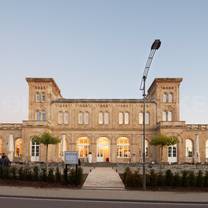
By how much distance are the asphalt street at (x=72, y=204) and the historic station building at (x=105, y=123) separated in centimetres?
4678

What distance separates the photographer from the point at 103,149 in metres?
65.2

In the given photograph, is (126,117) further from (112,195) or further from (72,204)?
(72,204)

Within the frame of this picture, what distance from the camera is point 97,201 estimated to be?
54.5ft

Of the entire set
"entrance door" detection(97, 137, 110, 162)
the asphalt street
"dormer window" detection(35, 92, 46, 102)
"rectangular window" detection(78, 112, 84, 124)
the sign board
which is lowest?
the asphalt street

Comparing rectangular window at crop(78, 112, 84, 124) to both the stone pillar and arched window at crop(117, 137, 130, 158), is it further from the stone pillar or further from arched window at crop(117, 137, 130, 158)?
arched window at crop(117, 137, 130, 158)

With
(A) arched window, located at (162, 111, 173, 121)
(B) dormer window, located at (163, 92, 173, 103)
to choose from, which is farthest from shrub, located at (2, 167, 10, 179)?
(B) dormer window, located at (163, 92, 173, 103)

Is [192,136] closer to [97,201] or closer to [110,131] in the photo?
[110,131]

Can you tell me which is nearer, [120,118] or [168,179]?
[168,179]

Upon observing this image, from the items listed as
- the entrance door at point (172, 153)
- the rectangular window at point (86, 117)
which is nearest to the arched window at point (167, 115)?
the entrance door at point (172, 153)

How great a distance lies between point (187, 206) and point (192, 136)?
2026 inches

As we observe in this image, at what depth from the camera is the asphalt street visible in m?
14.8

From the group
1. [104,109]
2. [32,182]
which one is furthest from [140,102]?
[32,182]

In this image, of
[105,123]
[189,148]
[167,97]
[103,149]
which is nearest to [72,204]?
[103,149]

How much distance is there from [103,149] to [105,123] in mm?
4090
